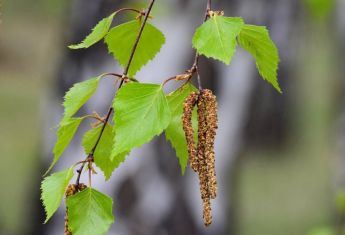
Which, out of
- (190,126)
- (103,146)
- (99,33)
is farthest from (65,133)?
(190,126)

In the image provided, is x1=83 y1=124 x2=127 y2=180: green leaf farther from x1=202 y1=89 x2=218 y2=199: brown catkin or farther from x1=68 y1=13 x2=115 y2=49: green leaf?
x1=202 y1=89 x2=218 y2=199: brown catkin

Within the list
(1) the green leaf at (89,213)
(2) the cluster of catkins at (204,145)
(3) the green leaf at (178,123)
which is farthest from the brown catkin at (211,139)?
(1) the green leaf at (89,213)

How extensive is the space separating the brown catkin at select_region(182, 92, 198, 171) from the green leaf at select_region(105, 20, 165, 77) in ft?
0.94

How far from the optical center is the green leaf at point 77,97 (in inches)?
56.8

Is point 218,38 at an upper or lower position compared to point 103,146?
upper

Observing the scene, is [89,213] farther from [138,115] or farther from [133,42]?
[133,42]

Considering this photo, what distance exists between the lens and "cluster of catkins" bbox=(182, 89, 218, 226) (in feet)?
4.18

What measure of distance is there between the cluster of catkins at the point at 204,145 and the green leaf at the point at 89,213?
8.2 inches

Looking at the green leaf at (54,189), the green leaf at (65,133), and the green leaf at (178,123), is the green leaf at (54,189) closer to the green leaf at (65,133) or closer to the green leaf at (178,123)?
the green leaf at (65,133)

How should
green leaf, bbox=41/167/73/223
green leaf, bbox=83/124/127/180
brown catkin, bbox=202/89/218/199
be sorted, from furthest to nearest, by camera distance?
green leaf, bbox=83/124/127/180 < green leaf, bbox=41/167/73/223 < brown catkin, bbox=202/89/218/199

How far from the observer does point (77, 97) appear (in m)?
1.45

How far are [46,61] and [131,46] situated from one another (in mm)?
12096

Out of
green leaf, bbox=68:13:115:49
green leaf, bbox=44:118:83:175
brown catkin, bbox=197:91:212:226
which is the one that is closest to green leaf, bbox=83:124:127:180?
green leaf, bbox=44:118:83:175

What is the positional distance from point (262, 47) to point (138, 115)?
232 millimetres
